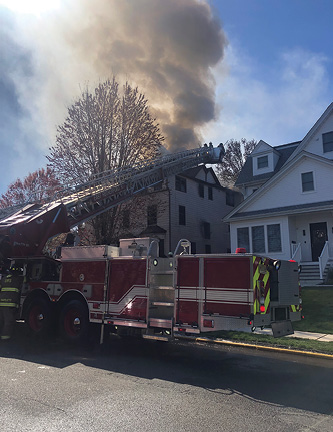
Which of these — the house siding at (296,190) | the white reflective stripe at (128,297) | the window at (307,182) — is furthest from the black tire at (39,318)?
the window at (307,182)

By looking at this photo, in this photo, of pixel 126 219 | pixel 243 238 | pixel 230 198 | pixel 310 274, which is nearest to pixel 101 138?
pixel 126 219

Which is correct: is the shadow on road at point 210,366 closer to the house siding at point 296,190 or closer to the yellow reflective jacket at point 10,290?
the yellow reflective jacket at point 10,290

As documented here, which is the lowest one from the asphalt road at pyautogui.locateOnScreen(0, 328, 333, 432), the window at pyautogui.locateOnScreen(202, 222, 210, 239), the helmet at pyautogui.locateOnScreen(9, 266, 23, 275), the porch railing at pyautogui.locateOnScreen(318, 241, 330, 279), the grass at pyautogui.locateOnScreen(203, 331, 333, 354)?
the asphalt road at pyautogui.locateOnScreen(0, 328, 333, 432)

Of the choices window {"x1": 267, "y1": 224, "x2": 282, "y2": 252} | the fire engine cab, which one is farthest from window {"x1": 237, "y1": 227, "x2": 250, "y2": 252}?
the fire engine cab

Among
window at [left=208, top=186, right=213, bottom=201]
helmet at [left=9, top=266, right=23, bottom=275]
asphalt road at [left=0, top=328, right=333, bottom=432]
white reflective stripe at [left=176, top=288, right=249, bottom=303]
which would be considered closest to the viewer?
asphalt road at [left=0, top=328, right=333, bottom=432]

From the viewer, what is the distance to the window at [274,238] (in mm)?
18500

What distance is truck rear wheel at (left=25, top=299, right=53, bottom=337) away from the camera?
27.6 feet

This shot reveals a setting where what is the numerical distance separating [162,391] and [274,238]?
15.0 metres

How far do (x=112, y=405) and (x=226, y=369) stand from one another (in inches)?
102

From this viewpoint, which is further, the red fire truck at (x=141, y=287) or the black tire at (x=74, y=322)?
the black tire at (x=74, y=322)

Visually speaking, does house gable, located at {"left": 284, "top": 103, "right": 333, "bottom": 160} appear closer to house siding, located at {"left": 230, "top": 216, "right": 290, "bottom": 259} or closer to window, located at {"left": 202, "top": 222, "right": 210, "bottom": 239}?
house siding, located at {"left": 230, "top": 216, "right": 290, "bottom": 259}

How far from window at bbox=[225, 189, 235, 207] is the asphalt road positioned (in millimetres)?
25314

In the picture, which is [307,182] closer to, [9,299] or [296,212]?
[296,212]

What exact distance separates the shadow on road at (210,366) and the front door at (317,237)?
38.7 feet
